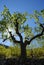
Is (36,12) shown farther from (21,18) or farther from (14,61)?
(14,61)

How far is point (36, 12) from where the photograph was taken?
31.2m

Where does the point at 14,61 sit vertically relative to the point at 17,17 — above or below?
below

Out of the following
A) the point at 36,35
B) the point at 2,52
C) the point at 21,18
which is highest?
the point at 21,18

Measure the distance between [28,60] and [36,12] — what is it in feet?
30.0

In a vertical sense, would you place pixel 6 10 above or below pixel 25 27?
above

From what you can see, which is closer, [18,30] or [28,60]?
[28,60]

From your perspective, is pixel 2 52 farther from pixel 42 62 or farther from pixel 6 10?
pixel 42 62

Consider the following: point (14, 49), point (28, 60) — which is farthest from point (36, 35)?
point (14, 49)

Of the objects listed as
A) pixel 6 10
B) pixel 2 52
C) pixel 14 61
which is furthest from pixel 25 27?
pixel 2 52

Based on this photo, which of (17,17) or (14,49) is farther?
(14,49)

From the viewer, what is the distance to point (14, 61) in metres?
Answer: 26.8

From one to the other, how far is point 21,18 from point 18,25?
1350 millimetres

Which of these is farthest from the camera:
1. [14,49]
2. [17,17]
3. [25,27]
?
[14,49]

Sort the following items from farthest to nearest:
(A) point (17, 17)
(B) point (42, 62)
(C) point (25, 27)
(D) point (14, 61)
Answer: (C) point (25, 27) < (A) point (17, 17) < (D) point (14, 61) < (B) point (42, 62)
